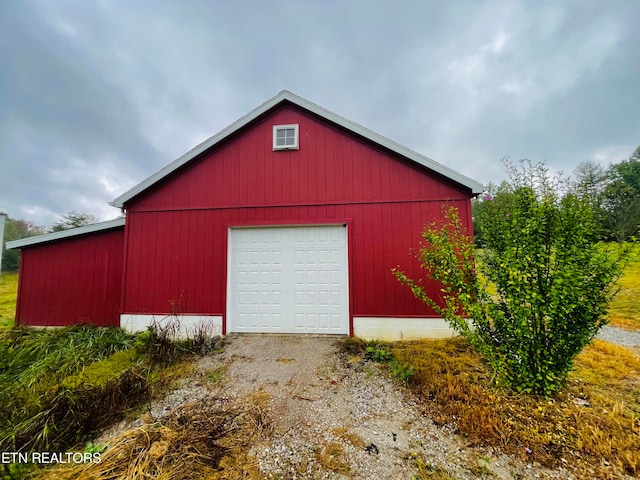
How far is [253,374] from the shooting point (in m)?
3.83

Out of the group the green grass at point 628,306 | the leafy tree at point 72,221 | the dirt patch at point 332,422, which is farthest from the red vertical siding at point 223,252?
the leafy tree at point 72,221

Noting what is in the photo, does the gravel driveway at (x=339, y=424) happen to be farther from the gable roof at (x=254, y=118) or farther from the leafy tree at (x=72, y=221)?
the leafy tree at (x=72, y=221)

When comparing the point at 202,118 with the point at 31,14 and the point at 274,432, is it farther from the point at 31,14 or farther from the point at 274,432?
the point at 274,432

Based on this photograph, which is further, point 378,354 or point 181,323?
point 181,323

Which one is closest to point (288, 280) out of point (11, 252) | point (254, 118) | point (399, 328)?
point (399, 328)

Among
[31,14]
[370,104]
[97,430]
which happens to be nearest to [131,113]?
[31,14]

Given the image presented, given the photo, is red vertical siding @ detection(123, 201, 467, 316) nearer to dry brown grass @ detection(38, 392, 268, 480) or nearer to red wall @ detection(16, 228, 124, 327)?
red wall @ detection(16, 228, 124, 327)

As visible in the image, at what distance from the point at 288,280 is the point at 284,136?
136 inches

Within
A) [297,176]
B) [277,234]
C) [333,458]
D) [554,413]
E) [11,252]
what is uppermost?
[297,176]

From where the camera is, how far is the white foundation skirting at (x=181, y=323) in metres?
5.45

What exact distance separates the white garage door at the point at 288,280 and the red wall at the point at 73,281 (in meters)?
3.27

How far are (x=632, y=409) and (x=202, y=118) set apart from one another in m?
19.0

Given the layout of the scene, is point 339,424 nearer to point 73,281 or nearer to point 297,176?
point 297,176

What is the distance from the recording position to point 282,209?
18.5 ft
